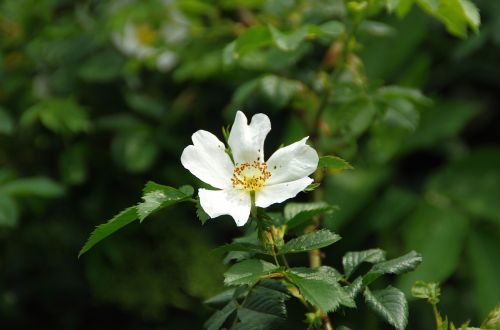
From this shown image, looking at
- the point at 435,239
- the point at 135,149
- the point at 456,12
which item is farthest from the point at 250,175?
the point at 435,239

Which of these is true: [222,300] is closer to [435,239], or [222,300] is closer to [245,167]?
[245,167]

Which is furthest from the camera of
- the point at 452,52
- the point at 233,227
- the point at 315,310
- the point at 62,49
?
the point at 452,52

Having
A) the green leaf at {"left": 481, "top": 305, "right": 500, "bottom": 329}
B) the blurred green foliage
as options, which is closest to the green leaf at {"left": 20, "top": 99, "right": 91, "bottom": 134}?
the blurred green foliage

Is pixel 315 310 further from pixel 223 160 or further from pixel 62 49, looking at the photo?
pixel 62 49

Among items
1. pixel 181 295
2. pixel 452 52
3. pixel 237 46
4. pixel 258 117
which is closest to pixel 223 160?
pixel 258 117

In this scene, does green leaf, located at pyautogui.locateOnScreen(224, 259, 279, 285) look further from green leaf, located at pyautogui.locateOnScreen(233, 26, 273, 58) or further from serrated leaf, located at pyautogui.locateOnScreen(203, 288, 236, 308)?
green leaf, located at pyautogui.locateOnScreen(233, 26, 273, 58)
